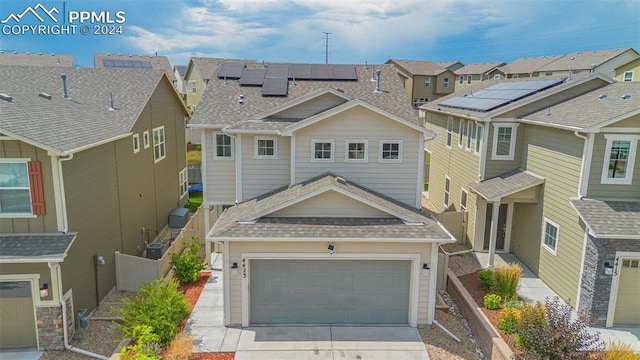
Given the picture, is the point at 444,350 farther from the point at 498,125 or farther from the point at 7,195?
the point at 7,195

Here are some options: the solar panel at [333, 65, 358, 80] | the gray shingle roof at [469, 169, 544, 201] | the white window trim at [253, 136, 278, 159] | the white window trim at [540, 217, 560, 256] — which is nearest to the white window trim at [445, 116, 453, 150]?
the gray shingle roof at [469, 169, 544, 201]

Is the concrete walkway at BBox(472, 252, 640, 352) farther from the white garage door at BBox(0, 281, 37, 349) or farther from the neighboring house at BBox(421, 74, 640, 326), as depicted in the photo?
the white garage door at BBox(0, 281, 37, 349)

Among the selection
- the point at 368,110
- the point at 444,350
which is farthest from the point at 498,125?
the point at 444,350

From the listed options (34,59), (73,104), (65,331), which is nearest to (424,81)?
(34,59)

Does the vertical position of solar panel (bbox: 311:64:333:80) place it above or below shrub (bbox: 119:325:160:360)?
above

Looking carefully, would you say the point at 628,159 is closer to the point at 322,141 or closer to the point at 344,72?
the point at 322,141

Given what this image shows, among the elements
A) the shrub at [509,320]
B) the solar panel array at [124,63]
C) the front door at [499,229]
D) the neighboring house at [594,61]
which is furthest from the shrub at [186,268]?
the neighboring house at [594,61]

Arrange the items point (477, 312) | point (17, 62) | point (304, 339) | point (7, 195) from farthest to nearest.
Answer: point (17, 62)
point (477, 312)
point (304, 339)
point (7, 195)
